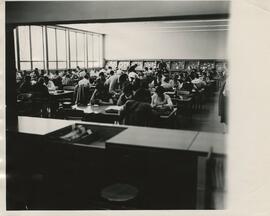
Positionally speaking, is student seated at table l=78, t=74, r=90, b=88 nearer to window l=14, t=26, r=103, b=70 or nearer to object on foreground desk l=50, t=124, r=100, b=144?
window l=14, t=26, r=103, b=70

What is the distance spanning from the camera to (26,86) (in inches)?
43.8

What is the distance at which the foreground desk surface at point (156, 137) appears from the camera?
1.07 meters

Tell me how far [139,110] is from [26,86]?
540 millimetres

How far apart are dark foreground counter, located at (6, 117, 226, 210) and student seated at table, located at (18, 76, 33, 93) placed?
0.14 meters

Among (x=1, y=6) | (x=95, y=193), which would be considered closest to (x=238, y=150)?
(x=95, y=193)

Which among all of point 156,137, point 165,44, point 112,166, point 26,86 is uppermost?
point 165,44

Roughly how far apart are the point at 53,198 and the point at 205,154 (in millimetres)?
582

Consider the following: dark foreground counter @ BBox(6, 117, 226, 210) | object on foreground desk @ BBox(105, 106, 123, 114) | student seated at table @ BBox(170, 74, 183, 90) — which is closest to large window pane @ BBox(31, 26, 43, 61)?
dark foreground counter @ BBox(6, 117, 226, 210)

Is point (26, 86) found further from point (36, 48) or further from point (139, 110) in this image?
point (139, 110)

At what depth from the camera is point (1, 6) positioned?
93 centimetres

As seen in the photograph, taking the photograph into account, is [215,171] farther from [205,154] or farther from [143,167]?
[143,167]

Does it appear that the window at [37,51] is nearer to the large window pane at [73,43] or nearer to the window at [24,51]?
the window at [24,51]

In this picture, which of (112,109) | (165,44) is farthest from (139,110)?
(112,109)

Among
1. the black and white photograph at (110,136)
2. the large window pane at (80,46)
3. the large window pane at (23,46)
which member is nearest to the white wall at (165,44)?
the black and white photograph at (110,136)
